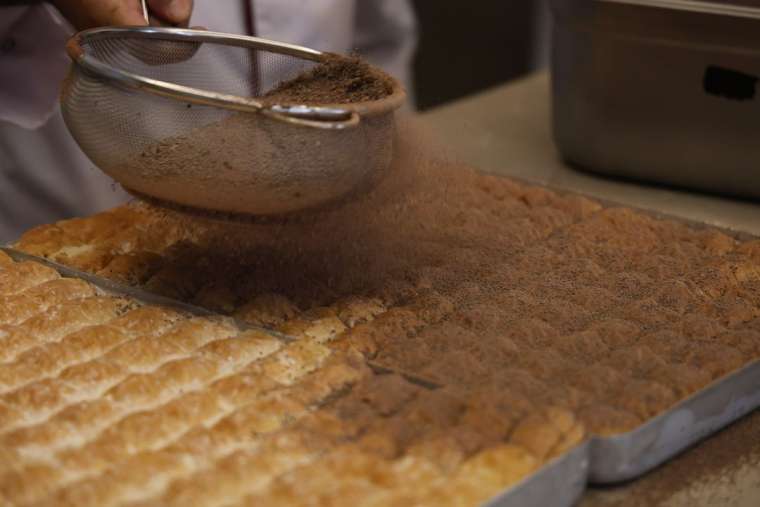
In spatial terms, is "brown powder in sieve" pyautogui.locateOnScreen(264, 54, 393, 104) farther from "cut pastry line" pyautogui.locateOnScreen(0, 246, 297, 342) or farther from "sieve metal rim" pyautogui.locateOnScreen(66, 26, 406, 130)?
"cut pastry line" pyautogui.locateOnScreen(0, 246, 297, 342)

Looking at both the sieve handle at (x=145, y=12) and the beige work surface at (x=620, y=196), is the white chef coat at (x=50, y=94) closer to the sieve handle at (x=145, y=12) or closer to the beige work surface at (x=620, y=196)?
the beige work surface at (x=620, y=196)

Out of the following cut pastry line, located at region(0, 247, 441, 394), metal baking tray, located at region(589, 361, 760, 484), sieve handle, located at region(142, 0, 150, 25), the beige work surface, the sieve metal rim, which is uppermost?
sieve handle, located at region(142, 0, 150, 25)

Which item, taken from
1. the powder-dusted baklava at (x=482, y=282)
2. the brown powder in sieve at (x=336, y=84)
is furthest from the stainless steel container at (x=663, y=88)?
the brown powder in sieve at (x=336, y=84)

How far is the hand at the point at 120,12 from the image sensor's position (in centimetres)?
139

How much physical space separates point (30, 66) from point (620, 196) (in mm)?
1065

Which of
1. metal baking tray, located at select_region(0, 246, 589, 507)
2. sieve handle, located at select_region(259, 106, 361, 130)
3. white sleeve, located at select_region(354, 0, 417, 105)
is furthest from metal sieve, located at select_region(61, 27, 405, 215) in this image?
white sleeve, located at select_region(354, 0, 417, 105)

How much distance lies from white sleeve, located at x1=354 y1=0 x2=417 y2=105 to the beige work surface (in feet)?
1.14

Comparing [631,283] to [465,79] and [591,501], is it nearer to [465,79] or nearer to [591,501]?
[591,501]

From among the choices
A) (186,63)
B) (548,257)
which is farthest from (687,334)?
(186,63)

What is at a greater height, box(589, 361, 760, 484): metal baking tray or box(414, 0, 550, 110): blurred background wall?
box(589, 361, 760, 484): metal baking tray

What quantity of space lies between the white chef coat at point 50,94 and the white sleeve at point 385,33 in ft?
0.74

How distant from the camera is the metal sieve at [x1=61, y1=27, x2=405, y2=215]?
1162mm

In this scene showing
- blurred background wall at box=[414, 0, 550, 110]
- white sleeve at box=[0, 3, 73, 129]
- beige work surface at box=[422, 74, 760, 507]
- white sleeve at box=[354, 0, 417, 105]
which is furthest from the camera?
blurred background wall at box=[414, 0, 550, 110]

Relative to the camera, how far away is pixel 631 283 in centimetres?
133
